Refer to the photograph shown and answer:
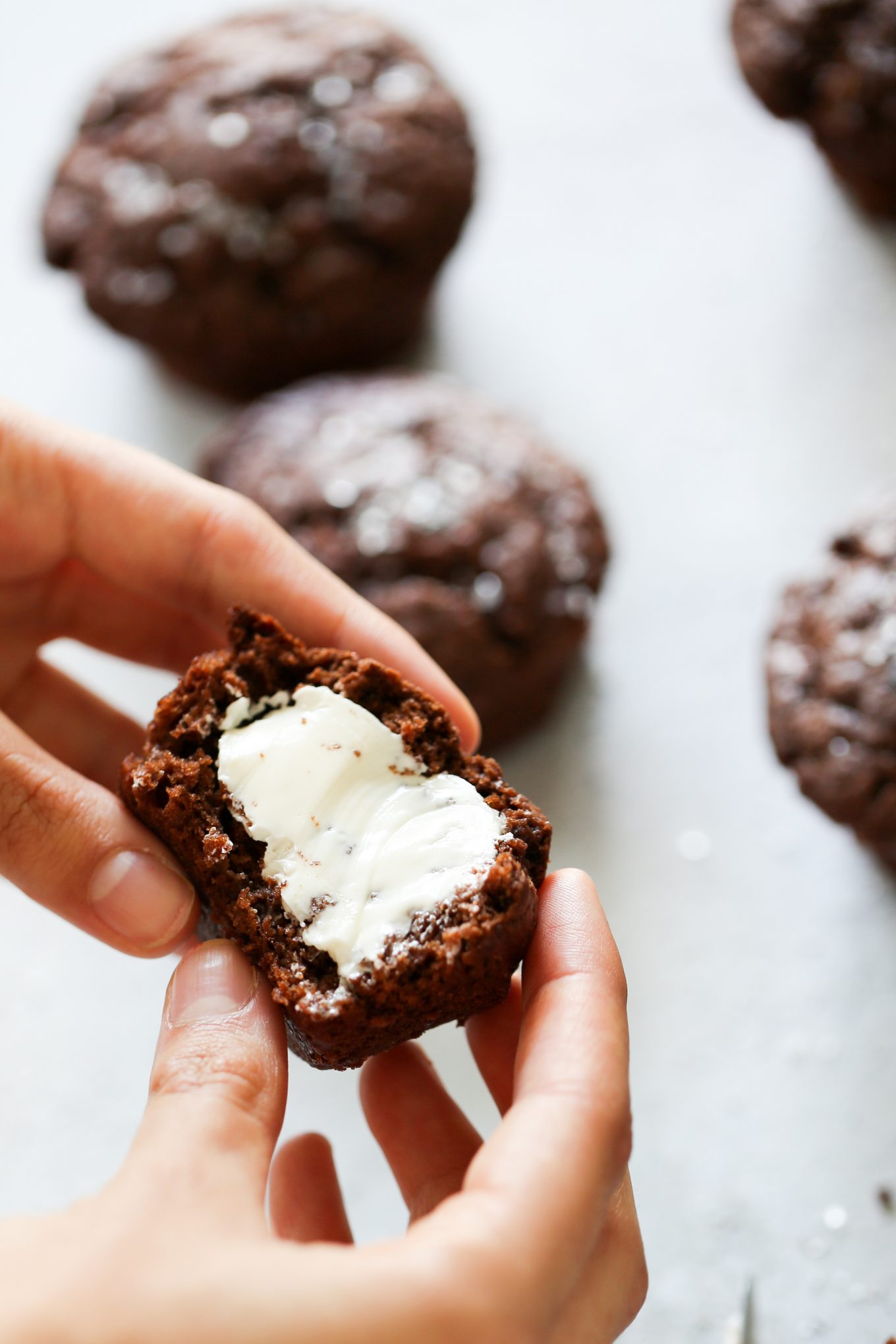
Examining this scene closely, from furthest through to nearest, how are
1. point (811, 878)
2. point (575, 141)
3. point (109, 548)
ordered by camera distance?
point (575, 141)
point (811, 878)
point (109, 548)

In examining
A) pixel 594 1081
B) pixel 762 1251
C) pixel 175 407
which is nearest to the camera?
pixel 594 1081

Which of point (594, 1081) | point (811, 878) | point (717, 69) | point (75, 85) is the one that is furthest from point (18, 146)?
point (594, 1081)

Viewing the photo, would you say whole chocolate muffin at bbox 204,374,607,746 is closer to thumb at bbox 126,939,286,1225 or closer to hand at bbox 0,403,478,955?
hand at bbox 0,403,478,955

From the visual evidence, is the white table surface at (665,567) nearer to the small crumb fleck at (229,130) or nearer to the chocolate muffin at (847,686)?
the chocolate muffin at (847,686)

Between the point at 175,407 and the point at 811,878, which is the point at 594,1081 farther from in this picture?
the point at 175,407

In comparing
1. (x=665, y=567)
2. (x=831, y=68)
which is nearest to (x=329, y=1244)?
(x=665, y=567)

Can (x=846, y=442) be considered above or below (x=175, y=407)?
above

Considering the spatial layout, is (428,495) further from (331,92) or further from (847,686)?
(331,92)

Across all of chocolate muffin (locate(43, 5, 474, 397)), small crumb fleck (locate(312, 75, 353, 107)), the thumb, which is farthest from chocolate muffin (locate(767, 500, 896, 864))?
small crumb fleck (locate(312, 75, 353, 107))
